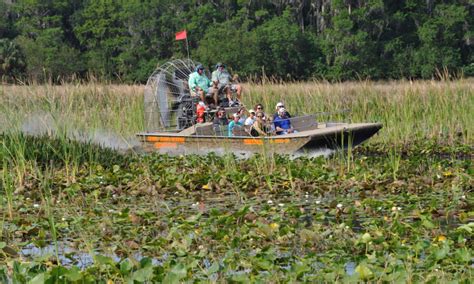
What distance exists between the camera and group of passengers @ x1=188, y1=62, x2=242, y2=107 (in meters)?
18.3

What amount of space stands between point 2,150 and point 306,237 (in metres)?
5.35

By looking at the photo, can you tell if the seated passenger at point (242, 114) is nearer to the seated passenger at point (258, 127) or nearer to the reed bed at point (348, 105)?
the seated passenger at point (258, 127)

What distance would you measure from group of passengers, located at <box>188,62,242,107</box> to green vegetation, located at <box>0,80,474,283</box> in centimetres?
183

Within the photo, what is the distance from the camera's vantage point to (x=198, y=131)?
1717 centimetres

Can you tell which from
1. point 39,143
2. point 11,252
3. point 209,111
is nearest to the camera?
point 11,252

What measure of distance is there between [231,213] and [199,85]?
8.47m

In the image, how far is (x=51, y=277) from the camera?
643cm

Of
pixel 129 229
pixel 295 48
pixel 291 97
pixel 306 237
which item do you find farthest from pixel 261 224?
pixel 295 48

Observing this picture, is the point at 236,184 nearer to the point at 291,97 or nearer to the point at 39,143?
the point at 39,143

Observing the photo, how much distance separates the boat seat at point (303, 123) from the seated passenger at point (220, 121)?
1.29 metres

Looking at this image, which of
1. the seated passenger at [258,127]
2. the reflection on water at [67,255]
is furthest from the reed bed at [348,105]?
the reflection on water at [67,255]

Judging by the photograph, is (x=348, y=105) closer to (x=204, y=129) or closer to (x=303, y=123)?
(x=303, y=123)

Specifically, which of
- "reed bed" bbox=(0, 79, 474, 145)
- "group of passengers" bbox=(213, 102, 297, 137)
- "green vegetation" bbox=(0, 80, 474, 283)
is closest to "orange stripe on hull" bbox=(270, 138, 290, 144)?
"group of passengers" bbox=(213, 102, 297, 137)

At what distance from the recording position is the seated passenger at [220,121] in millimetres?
17203
